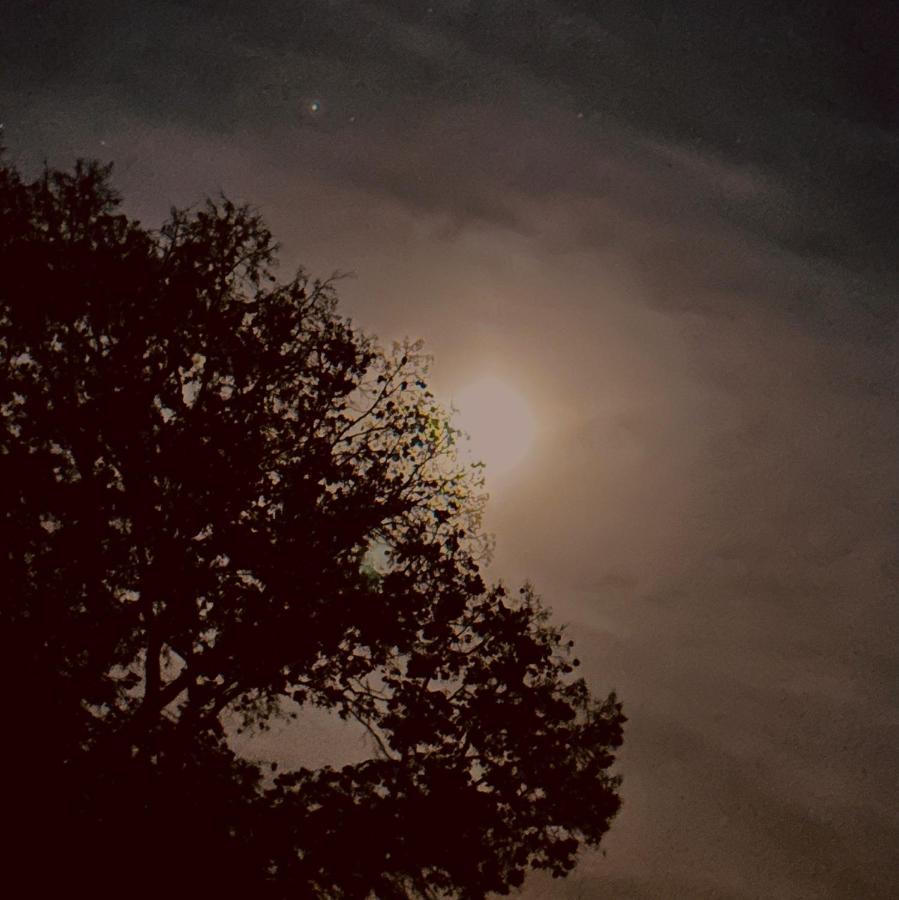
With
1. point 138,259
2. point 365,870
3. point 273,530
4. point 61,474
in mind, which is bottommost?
point 365,870

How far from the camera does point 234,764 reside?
49.1ft

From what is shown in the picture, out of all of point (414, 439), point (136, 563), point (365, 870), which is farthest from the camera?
point (414, 439)

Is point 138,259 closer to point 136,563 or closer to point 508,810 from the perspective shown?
point 136,563

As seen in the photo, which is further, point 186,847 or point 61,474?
point 61,474

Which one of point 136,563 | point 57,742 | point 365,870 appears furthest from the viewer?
point 136,563

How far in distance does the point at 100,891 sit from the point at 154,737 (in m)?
2.62

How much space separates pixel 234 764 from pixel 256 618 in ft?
9.39

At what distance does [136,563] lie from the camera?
15.2 metres

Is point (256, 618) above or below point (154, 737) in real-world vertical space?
above

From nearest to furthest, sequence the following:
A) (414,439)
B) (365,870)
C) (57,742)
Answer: (57,742), (365,870), (414,439)

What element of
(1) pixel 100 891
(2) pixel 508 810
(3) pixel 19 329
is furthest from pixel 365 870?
(3) pixel 19 329

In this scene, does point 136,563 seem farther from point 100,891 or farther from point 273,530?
point 100,891

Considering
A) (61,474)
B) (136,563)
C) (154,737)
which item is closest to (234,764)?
(154,737)

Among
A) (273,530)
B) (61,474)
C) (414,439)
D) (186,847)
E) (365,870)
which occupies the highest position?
(414,439)
